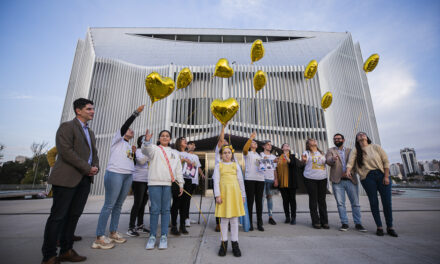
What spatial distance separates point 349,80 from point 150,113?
14.3m

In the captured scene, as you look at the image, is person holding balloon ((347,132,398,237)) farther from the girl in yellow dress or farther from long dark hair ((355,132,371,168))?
the girl in yellow dress

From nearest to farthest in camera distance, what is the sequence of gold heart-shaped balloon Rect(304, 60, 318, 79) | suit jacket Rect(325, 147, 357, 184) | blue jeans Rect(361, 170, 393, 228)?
blue jeans Rect(361, 170, 393, 228) < suit jacket Rect(325, 147, 357, 184) < gold heart-shaped balloon Rect(304, 60, 318, 79)

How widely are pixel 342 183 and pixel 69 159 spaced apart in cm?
440

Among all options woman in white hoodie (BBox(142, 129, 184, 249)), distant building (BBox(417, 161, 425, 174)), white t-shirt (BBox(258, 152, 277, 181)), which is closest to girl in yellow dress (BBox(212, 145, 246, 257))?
woman in white hoodie (BBox(142, 129, 184, 249))

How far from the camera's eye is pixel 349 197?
3.62 metres

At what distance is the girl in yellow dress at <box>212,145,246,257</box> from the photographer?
234 centimetres

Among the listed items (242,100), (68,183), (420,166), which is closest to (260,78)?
(68,183)

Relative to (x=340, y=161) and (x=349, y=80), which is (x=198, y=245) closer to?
(x=340, y=161)

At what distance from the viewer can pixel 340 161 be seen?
12.4 feet

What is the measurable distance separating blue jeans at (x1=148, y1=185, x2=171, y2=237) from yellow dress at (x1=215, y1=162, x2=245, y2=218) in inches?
28.9

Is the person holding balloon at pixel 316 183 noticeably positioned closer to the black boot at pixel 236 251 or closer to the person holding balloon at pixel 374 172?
the person holding balloon at pixel 374 172

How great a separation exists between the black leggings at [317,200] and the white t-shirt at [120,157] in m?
3.31

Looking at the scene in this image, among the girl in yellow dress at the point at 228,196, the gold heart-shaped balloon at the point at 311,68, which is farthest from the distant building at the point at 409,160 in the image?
the girl in yellow dress at the point at 228,196

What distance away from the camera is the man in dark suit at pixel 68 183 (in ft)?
6.41
